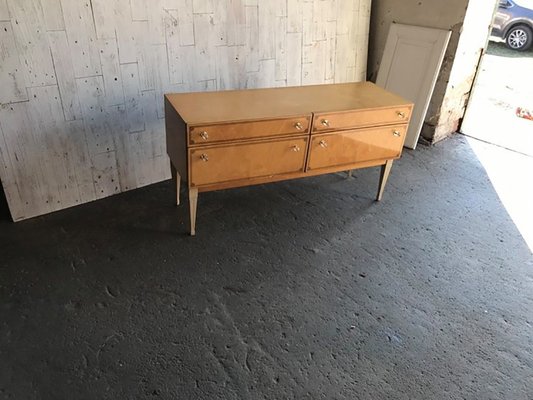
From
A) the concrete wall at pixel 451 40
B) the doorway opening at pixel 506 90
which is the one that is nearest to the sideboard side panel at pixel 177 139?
the concrete wall at pixel 451 40

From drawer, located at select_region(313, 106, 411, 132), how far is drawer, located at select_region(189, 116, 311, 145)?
86mm

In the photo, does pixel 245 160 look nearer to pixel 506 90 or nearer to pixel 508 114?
A: pixel 508 114

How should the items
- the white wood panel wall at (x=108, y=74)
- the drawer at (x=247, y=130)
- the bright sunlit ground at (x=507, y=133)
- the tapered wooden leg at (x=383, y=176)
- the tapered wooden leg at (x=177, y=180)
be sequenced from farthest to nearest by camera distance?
the bright sunlit ground at (x=507, y=133) → the tapered wooden leg at (x=383, y=176) → the tapered wooden leg at (x=177, y=180) → the white wood panel wall at (x=108, y=74) → the drawer at (x=247, y=130)

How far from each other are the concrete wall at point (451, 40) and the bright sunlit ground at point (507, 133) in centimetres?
24

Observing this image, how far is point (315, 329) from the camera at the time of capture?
179cm

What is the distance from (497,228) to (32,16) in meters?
2.73

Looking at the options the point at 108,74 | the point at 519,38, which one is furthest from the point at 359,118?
the point at 519,38

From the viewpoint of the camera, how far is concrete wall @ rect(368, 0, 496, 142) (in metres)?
3.17

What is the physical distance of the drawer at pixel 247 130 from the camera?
1.98m

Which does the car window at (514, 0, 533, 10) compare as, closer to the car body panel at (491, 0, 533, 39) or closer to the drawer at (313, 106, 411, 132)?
the car body panel at (491, 0, 533, 39)

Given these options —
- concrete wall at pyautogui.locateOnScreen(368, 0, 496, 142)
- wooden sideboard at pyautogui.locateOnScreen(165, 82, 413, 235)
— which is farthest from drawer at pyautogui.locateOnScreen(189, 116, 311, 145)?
concrete wall at pyautogui.locateOnScreen(368, 0, 496, 142)

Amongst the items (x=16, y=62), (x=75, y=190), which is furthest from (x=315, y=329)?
(x=16, y=62)

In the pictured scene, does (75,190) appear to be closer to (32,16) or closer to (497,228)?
(32,16)

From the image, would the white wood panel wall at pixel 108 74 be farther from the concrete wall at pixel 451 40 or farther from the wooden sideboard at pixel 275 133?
the concrete wall at pixel 451 40
